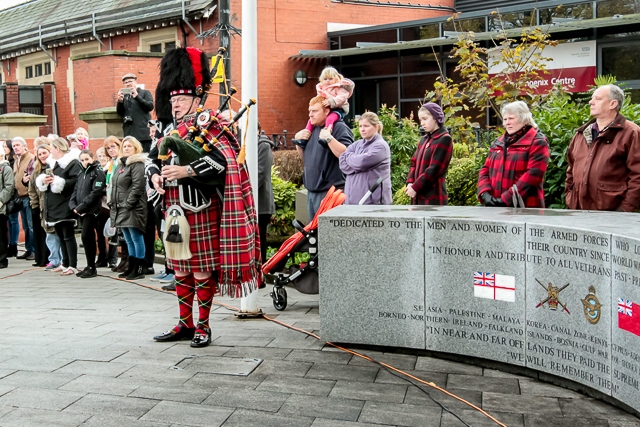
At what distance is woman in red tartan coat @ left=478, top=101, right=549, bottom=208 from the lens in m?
7.46

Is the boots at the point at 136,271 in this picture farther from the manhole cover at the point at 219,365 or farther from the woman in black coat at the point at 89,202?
the manhole cover at the point at 219,365

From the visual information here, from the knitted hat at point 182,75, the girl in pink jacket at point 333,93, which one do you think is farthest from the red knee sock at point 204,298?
the girl in pink jacket at point 333,93

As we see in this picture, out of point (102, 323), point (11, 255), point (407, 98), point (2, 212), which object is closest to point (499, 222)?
point (102, 323)

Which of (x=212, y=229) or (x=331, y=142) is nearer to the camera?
(x=212, y=229)

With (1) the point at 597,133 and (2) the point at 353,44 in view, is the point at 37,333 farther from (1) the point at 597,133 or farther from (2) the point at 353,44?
(2) the point at 353,44

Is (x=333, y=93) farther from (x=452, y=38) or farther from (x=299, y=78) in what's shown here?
(x=299, y=78)

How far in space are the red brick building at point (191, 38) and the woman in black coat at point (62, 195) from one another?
7.98 m

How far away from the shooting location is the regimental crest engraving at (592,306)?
5.23m

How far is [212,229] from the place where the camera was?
676 cm

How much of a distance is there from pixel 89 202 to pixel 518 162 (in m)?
6.21

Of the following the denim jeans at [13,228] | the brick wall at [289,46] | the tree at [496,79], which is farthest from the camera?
the brick wall at [289,46]

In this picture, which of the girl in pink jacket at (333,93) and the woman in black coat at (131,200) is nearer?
the girl in pink jacket at (333,93)

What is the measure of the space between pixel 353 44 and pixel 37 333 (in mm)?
18763

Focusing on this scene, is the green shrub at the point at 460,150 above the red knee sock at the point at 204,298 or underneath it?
above
